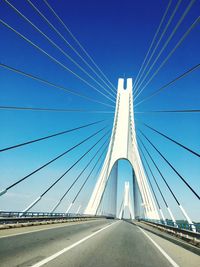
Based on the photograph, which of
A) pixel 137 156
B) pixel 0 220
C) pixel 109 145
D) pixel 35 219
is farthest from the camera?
pixel 109 145

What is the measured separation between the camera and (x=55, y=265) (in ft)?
23.0

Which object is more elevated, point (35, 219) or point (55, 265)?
point (35, 219)

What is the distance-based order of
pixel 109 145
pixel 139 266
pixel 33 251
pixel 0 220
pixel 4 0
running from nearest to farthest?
pixel 139 266 → pixel 33 251 → pixel 4 0 → pixel 0 220 → pixel 109 145

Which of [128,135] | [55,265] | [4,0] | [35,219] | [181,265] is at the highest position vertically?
[128,135]

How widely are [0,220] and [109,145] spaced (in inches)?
1262

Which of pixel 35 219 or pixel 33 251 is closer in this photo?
pixel 33 251

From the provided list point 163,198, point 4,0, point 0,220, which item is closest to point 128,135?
point 163,198

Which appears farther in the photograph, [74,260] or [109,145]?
[109,145]

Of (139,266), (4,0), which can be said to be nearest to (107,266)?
(139,266)

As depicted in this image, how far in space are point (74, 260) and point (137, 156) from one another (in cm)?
3879

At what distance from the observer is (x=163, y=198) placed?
33.7m

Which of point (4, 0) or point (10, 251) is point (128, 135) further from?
point (10, 251)

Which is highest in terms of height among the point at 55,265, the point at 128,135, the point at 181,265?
the point at 128,135

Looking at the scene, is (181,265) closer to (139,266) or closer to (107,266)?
(139,266)
